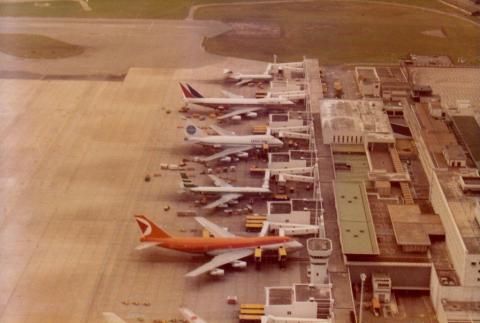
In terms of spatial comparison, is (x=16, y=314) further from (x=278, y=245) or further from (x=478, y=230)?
(x=478, y=230)

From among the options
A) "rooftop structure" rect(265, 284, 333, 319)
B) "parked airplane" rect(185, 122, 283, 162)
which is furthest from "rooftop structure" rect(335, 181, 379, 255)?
"parked airplane" rect(185, 122, 283, 162)

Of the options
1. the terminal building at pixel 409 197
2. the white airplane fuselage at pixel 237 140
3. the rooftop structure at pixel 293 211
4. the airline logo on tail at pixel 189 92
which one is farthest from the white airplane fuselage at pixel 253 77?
the rooftop structure at pixel 293 211

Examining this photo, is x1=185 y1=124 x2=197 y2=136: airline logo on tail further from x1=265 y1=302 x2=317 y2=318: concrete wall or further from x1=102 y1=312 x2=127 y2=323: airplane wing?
x1=102 y1=312 x2=127 y2=323: airplane wing

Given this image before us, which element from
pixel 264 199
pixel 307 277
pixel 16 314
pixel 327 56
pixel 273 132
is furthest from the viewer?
pixel 327 56

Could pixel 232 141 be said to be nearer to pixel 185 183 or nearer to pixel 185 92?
pixel 185 183

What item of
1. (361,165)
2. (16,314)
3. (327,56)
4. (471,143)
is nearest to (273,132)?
(361,165)

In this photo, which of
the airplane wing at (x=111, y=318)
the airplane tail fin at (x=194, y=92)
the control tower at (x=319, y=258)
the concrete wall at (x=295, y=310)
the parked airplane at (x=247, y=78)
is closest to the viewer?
the airplane wing at (x=111, y=318)

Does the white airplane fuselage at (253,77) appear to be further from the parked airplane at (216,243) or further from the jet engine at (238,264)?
the jet engine at (238,264)
